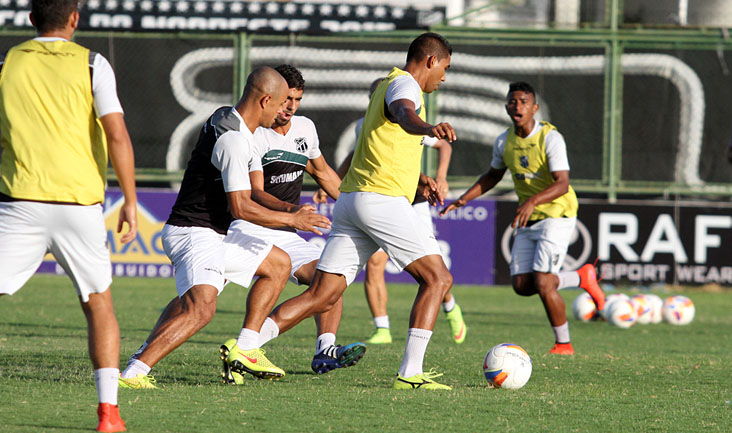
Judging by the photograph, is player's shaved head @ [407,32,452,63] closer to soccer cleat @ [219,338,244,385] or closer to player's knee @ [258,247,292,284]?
player's knee @ [258,247,292,284]

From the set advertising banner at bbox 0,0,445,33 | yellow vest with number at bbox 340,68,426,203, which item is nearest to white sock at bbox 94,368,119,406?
yellow vest with number at bbox 340,68,426,203

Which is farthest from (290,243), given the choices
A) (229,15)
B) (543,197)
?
(229,15)

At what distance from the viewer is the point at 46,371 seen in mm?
7062

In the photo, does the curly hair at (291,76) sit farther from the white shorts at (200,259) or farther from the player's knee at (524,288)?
the player's knee at (524,288)

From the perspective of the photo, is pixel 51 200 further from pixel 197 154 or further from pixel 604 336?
pixel 604 336

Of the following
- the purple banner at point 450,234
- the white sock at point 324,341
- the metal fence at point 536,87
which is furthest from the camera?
the metal fence at point 536,87

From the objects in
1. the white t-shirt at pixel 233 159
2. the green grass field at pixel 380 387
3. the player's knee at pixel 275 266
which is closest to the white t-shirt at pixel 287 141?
the player's knee at pixel 275 266

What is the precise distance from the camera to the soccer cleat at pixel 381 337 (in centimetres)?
996

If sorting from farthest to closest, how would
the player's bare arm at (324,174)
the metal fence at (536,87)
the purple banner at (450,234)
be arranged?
the metal fence at (536,87)
the purple banner at (450,234)
the player's bare arm at (324,174)

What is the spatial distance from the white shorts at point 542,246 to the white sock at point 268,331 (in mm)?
3721

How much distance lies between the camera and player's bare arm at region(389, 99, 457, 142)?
5.89 meters

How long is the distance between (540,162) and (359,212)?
12.2 ft

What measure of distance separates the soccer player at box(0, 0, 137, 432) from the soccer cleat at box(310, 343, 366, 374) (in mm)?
2302

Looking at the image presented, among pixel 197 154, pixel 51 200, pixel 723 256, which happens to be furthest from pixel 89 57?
pixel 723 256
